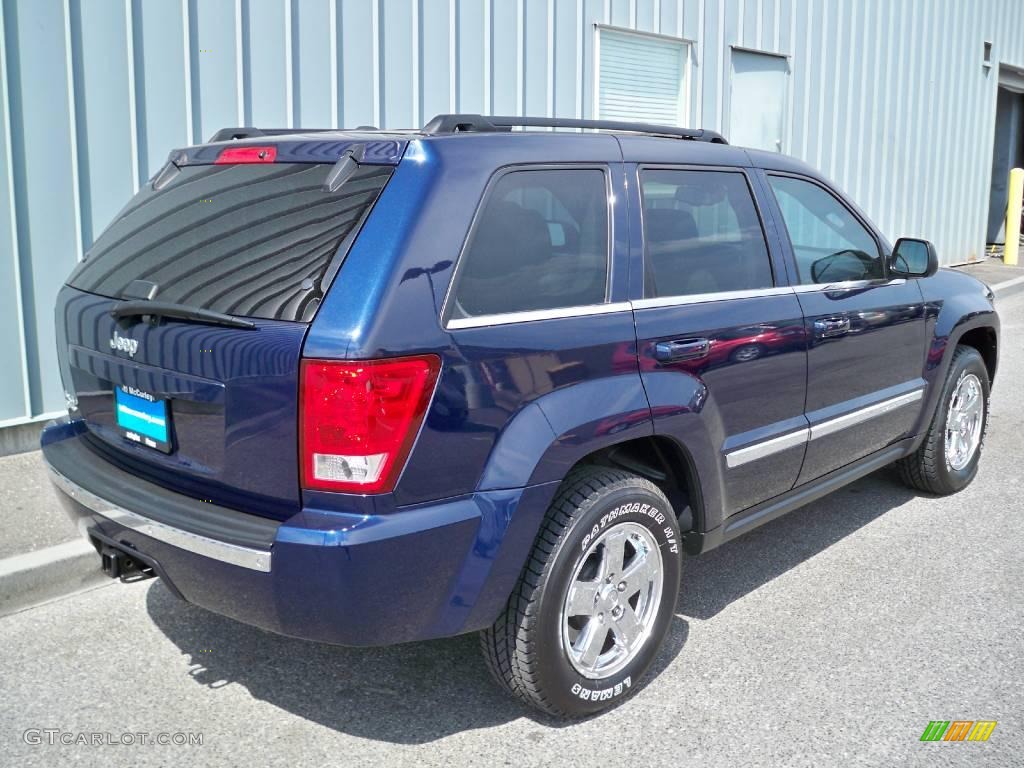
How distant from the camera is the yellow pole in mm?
16250

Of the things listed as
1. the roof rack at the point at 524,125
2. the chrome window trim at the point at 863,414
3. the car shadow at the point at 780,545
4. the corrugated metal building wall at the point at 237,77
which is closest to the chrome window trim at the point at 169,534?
the roof rack at the point at 524,125

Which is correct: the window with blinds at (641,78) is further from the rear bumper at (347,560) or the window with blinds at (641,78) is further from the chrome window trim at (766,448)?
the rear bumper at (347,560)

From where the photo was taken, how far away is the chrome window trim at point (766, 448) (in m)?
3.71

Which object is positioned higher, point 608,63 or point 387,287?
point 608,63

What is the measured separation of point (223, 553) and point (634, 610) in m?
1.39

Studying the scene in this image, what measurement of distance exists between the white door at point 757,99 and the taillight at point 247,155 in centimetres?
845

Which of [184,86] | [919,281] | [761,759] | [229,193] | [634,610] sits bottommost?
[761,759]

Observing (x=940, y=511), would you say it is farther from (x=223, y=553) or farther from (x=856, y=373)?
(x=223, y=553)

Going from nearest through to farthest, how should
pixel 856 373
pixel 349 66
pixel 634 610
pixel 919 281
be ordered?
1. pixel 634 610
2. pixel 856 373
3. pixel 919 281
4. pixel 349 66

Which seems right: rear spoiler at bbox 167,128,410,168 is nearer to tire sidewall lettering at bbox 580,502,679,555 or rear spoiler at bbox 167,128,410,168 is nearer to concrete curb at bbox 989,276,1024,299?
tire sidewall lettering at bbox 580,502,679,555

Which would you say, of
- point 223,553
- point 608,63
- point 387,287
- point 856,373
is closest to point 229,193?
point 387,287

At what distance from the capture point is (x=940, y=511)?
5.34m

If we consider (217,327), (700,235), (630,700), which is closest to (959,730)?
(630,700)

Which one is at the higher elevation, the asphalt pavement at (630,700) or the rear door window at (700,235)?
the rear door window at (700,235)
